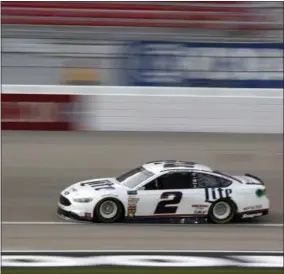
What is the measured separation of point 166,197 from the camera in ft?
36.6

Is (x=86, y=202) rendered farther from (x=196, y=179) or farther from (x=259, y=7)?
(x=259, y=7)

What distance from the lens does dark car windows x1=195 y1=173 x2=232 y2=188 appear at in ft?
37.3

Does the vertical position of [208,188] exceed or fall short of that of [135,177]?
it falls short

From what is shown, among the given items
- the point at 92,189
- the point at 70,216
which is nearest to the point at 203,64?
the point at 92,189

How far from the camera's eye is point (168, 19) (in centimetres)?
1889

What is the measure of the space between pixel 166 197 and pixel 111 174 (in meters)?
3.32

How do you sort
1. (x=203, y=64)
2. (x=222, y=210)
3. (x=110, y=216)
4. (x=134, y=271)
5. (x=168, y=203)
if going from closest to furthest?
(x=134, y=271), (x=110, y=216), (x=168, y=203), (x=222, y=210), (x=203, y=64)

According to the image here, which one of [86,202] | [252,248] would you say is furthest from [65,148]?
[252,248]

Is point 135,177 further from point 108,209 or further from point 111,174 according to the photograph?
point 111,174

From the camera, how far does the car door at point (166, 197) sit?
1106 cm

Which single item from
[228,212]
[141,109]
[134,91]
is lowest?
[228,212]

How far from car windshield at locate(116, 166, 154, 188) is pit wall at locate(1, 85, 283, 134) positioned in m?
4.25

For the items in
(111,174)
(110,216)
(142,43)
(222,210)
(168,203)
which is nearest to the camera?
(110,216)

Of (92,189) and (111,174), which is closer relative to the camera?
(92,189)
